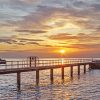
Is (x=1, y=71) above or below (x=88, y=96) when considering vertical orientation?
above

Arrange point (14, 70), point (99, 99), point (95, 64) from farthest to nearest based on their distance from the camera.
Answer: point (95, 64) → point (14, 70) → point (99, 99)

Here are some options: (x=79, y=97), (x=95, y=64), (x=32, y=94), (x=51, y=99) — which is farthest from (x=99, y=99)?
(x=95, y=64)

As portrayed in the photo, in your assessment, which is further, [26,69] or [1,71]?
[26,69]

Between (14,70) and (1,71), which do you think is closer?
(1,71)

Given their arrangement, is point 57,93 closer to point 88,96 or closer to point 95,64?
point 88,96

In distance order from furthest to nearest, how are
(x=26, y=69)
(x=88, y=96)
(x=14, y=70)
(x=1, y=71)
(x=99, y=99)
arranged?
(x=26, y=69) < (x=14, y=70) < (x=1, y=71) < (x=88, y=96) < (x=99, y=99)

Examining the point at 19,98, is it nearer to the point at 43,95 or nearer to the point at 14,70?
the point at 43,95

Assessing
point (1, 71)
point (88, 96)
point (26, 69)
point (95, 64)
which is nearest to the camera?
point (88, 96)

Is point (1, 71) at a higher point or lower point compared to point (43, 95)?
higher

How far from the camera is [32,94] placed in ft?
147

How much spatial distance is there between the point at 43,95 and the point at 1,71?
7501mm

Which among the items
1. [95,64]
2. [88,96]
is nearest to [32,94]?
[88,96]

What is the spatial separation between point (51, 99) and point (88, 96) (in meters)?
5.88

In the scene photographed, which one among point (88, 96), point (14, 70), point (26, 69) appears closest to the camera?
point (88, 96)
